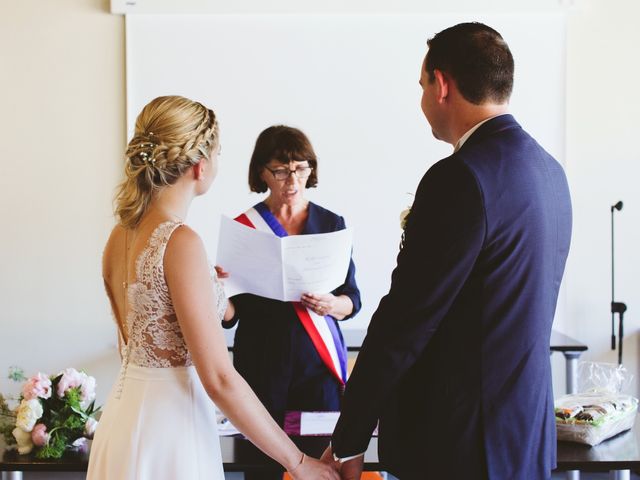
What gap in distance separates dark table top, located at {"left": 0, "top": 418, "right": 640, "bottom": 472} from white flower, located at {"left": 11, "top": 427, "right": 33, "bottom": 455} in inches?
0.7

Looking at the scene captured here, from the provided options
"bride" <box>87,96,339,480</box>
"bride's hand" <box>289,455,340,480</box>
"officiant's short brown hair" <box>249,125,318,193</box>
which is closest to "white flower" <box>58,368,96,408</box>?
"bride" <box>87,96,339,480</box>

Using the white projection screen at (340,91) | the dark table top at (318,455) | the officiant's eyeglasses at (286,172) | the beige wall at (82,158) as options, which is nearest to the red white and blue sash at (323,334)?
the officiant's eyeglasses at (286,172)

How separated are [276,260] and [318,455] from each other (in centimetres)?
70

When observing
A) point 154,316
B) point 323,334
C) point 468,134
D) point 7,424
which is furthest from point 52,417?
point 468,134

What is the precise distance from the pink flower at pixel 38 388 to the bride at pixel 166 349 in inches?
15.5

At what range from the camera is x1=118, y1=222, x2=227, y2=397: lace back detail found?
1.77 metres

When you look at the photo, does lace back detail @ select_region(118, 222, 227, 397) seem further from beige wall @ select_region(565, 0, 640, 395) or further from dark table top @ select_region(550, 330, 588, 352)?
beige wall @ select_region(565, 0, 640, 395)

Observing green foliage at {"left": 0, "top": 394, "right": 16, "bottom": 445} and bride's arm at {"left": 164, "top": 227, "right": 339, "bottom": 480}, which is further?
green foliage at {"left": 0, "top": 394, "right": 16, "bottom": 445}

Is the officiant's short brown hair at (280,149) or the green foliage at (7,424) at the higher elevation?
the officiant's short brown hair at (280,149)

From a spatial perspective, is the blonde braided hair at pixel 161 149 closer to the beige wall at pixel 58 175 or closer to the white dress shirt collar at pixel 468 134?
the white dress shirt collar at pixel 468 134

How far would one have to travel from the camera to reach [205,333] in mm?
1731

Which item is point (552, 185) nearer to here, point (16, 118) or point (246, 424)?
point (246, 424)

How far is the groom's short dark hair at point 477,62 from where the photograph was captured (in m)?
1.62

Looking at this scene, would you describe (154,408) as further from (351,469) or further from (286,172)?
(286,172)
